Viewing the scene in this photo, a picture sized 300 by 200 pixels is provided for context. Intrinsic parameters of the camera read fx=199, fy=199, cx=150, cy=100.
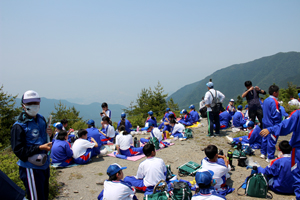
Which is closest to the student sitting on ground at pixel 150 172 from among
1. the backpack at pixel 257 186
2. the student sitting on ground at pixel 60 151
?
the backpack at pixel 257 186

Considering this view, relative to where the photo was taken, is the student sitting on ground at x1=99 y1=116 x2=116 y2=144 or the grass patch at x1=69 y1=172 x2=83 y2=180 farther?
the student sitting on ground at x1=99 y1=116 x2=116 y2=144

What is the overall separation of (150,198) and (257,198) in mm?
2093

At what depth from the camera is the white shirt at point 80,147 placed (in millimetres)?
6250

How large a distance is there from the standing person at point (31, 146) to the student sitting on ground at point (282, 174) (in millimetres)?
3876

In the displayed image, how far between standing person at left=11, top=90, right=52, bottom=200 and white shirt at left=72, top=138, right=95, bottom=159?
3.29 m

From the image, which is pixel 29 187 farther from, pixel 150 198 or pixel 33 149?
pixel 150 198

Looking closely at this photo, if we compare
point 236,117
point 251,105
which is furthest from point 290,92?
point 251,105

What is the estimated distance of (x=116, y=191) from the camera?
3227mm

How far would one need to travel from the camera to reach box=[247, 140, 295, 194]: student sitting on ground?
388cm

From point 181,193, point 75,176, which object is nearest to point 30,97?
point 181,193

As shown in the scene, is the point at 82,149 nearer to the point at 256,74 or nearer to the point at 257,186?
the point at 257,186

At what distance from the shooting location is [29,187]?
286 cm

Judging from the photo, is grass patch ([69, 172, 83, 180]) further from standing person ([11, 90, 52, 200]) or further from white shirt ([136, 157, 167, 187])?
standing person ([11, 90, 52, 200])

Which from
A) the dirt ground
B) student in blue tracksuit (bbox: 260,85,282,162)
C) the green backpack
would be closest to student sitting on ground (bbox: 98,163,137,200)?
the dirt ground
